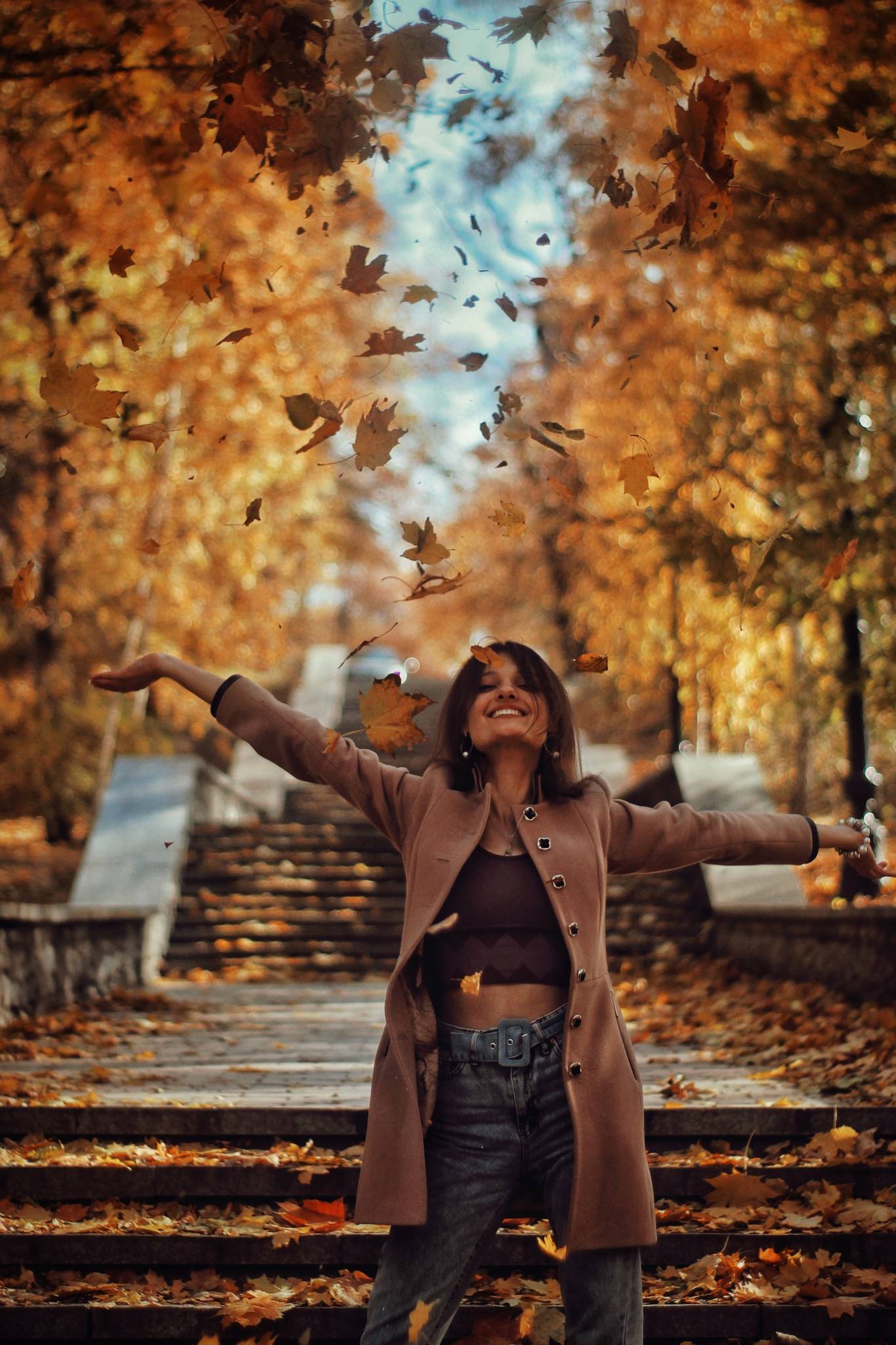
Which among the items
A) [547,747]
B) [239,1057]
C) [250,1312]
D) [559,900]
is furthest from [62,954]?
[559,900]

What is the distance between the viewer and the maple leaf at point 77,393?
3029 millimetres

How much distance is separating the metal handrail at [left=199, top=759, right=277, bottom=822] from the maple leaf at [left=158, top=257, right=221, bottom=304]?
8.44 metres

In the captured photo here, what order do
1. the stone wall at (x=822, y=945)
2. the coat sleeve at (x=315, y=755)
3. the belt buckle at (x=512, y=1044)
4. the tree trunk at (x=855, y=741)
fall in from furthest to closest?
the tree trunk at (x=855, y=741) < the stone wall at (x=822, y=945) < the coat sleeve at (x=315, y=755) < the belt buckle at (x=512, y=1044)

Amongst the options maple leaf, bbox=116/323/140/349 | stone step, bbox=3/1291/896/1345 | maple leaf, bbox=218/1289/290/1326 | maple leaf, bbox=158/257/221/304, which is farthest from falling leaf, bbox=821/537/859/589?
maple leaf, bbox=218/1289/290/1326

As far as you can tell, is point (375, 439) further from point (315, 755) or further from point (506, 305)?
point (315, 755)

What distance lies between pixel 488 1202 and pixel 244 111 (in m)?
2.85

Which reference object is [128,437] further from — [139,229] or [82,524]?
[82,524]

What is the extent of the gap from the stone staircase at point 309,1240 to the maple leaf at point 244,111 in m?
2.98

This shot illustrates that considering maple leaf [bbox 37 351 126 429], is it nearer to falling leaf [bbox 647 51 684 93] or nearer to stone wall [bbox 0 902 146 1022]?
falling leaf [bbox 647 51 684 93]

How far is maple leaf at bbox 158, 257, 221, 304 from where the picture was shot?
10.6ft

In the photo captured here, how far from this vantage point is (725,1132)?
4.45 m

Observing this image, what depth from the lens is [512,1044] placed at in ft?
8.55

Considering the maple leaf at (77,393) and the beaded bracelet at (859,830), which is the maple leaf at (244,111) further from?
the beaded bracelet at (859,830)

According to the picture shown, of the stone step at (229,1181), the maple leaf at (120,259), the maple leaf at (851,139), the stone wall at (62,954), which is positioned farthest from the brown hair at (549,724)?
the stone wall at (62,954)
